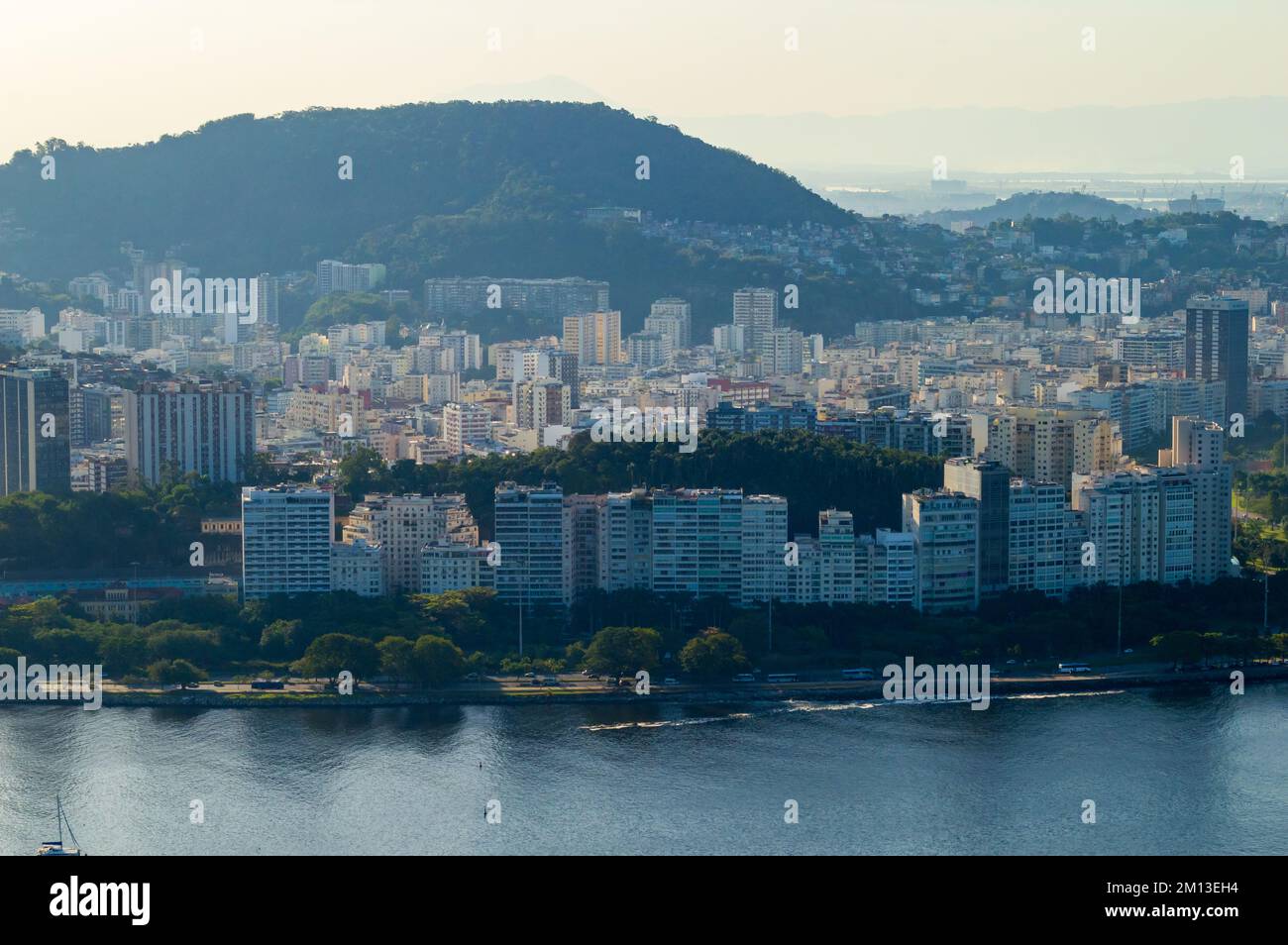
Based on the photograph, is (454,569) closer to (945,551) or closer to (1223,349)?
(945,551)

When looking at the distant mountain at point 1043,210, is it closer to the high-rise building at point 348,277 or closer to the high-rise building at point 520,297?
the high-rise building at point 520,297

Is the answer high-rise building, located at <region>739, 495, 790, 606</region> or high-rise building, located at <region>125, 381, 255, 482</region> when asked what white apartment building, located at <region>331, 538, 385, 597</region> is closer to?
high-rise building, located at <region>739, 495, 790, 606</region>

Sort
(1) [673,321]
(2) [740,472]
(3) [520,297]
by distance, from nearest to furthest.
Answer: (2) [740,472]
(1) [673,321]
(3) [520,297]

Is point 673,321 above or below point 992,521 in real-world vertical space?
above

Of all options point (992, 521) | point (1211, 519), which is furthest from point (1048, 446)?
point (992, 521)

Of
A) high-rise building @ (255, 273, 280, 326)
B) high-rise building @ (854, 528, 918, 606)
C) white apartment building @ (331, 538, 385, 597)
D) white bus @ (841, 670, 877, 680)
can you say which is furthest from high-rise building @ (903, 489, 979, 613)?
high-rise building @ (255, 273, 280, 326)

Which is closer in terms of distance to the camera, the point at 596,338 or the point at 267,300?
the point at 596,338

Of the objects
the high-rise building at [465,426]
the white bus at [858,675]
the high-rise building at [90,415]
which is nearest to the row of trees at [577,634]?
the white bus at [858,675]
